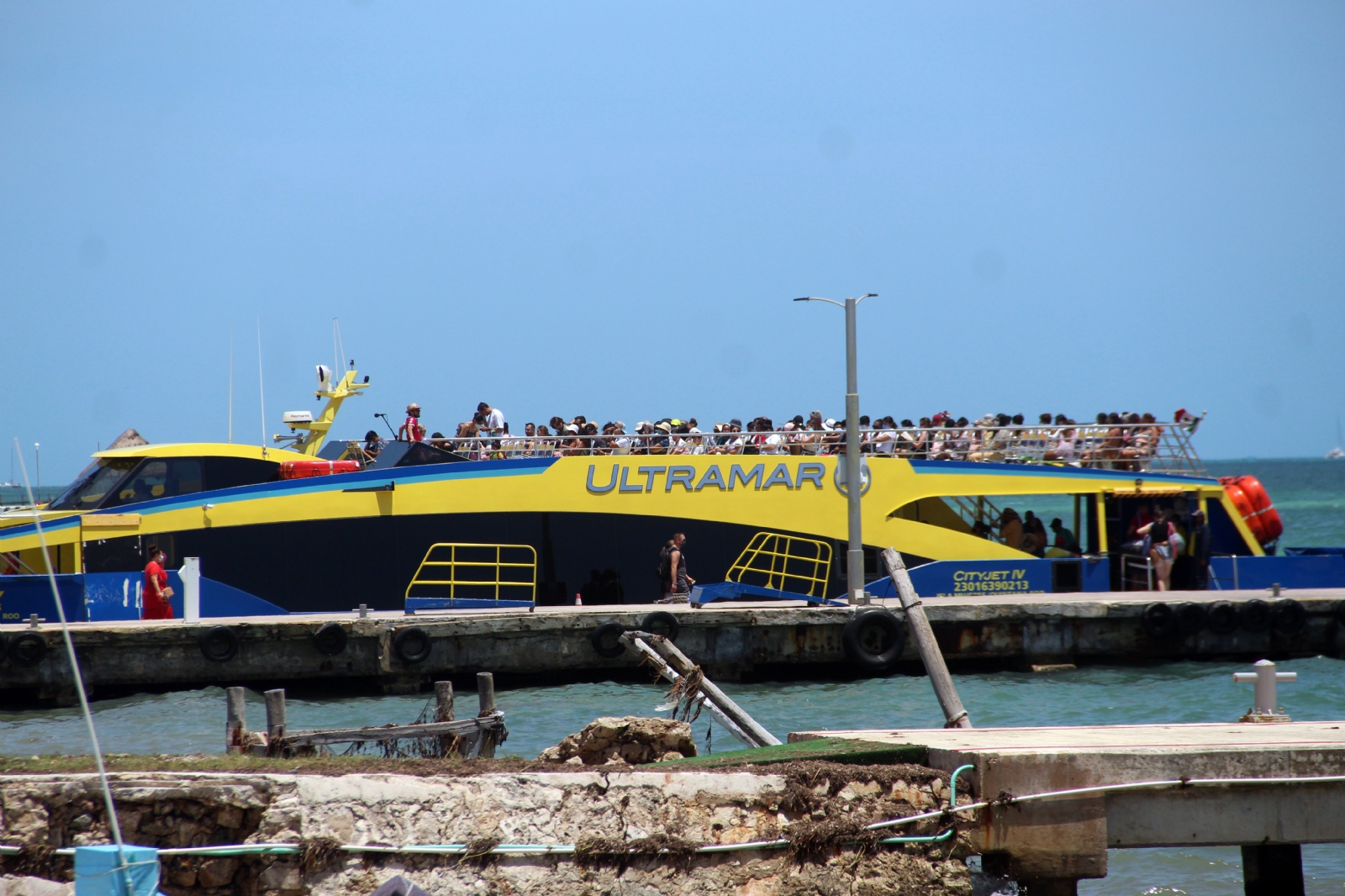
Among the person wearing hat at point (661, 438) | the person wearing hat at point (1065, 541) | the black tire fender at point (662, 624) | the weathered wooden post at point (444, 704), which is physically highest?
the person wearing hat at point (661, 438)

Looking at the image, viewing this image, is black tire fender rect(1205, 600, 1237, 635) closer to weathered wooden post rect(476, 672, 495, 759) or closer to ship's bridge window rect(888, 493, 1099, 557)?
ship's bridge window rect(888, 493, 1099, 557)

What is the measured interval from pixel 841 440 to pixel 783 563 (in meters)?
2.26

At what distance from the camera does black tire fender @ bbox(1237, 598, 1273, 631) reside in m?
16.4

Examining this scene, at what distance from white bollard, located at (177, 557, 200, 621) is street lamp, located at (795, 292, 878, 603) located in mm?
8410

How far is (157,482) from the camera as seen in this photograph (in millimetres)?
16422

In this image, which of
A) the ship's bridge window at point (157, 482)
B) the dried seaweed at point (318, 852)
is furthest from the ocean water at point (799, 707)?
the dried seaweed at point (318, 852)

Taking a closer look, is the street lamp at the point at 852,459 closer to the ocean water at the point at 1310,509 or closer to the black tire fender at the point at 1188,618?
the black tire fender at the point at 1188,618

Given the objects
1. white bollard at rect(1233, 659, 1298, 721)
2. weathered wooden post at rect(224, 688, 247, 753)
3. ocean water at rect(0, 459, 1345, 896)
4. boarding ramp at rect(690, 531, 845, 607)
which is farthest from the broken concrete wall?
boarding ramp at rect(690, 531, 845, 607)

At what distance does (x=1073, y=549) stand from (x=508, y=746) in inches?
421

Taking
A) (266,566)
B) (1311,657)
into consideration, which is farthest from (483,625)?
(1311,657)

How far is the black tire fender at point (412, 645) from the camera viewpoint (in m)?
14.9

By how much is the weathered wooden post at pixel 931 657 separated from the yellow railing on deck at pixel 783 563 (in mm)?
8697

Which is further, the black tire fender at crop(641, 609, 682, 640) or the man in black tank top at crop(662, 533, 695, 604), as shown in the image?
the man in black tank top at crop(662, 533, 695, 604)

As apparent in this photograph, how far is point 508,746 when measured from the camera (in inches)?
450
